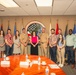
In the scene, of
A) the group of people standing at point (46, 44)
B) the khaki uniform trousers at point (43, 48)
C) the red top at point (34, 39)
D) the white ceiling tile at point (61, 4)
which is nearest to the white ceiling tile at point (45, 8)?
the white ceiling tile at point (61, 4)

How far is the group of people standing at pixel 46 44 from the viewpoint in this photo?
8105mm

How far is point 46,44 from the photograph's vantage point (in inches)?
339

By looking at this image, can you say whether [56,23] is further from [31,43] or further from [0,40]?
[0,40]

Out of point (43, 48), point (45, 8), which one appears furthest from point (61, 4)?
point (43, 48)

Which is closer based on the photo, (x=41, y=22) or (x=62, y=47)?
(x=62, y=47)

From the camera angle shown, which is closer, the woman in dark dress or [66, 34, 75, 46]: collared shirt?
Result: [66, 34, 75, 46]: collared shirt

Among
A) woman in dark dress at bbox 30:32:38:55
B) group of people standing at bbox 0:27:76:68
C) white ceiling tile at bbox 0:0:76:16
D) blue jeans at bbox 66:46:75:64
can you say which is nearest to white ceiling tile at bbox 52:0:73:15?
white ceiling tile at bbox 0:0:76:16

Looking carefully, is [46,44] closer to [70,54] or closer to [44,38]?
[44,38]

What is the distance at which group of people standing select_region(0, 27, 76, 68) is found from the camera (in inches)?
319

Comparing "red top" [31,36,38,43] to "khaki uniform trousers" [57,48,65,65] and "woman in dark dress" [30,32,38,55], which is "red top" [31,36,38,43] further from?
"khaki uniform trousers" [57,48,65,65]

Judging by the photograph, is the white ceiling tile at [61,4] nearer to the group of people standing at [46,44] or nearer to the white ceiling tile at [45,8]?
the white ceiling tile at [45,8]

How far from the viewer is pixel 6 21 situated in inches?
388

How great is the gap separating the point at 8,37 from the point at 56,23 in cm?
283

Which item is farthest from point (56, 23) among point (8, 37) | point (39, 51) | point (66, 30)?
point (8, 37)
